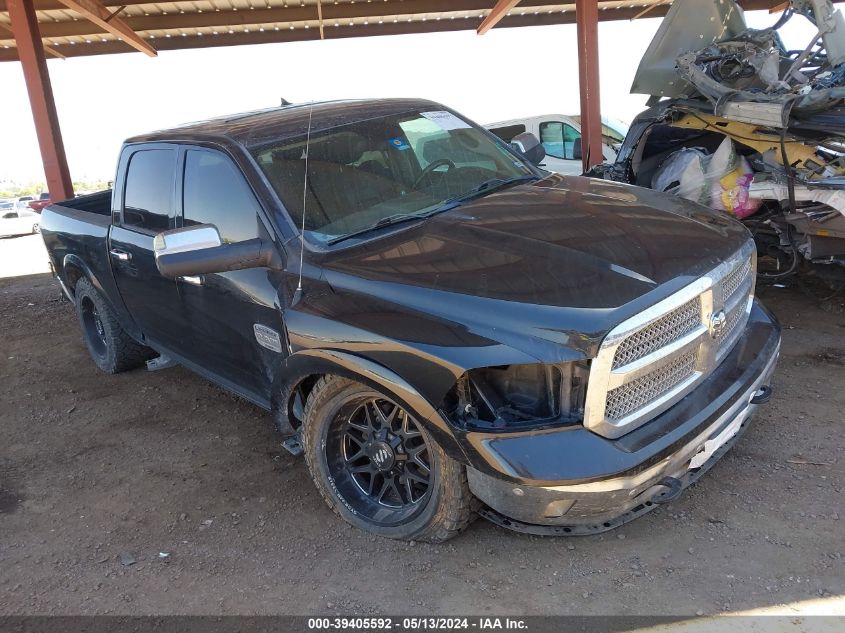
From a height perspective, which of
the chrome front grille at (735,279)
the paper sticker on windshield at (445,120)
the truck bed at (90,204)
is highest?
the paper sticker on windshield at (445,120)

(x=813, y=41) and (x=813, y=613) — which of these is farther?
(x=813, y=41)

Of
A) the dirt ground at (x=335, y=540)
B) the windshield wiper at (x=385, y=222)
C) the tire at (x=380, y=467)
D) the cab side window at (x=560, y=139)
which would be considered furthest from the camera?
the cab side window at (x=560, y=139)

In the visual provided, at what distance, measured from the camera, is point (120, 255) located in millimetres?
4414

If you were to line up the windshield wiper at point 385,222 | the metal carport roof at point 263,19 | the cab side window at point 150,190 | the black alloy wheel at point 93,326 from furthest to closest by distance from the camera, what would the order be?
1. the metal carport roof at point 263,19
2. the black alloy wheel at point 93,326
3. the cab side window at point 150,190
4. the windshield wiper at point 385,222

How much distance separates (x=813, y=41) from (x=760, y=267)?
1.71m

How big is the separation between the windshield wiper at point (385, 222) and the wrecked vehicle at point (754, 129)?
2882mm

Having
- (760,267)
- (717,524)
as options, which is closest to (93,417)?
(717,524)

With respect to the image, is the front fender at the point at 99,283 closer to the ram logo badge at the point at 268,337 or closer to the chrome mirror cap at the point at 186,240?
the ram logo badge at the point at 268,337

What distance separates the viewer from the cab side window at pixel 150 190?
156 inches

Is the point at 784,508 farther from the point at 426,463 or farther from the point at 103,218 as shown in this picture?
the point at 103,218

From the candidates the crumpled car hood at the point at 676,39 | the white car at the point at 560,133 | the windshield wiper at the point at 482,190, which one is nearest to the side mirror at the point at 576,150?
the white car at the point at 560,133

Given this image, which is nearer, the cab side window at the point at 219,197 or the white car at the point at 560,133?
the cab side window at the point at 219,197

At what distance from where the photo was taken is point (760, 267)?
550 centimetres

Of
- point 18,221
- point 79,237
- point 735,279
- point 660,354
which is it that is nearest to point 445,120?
point 735,279
